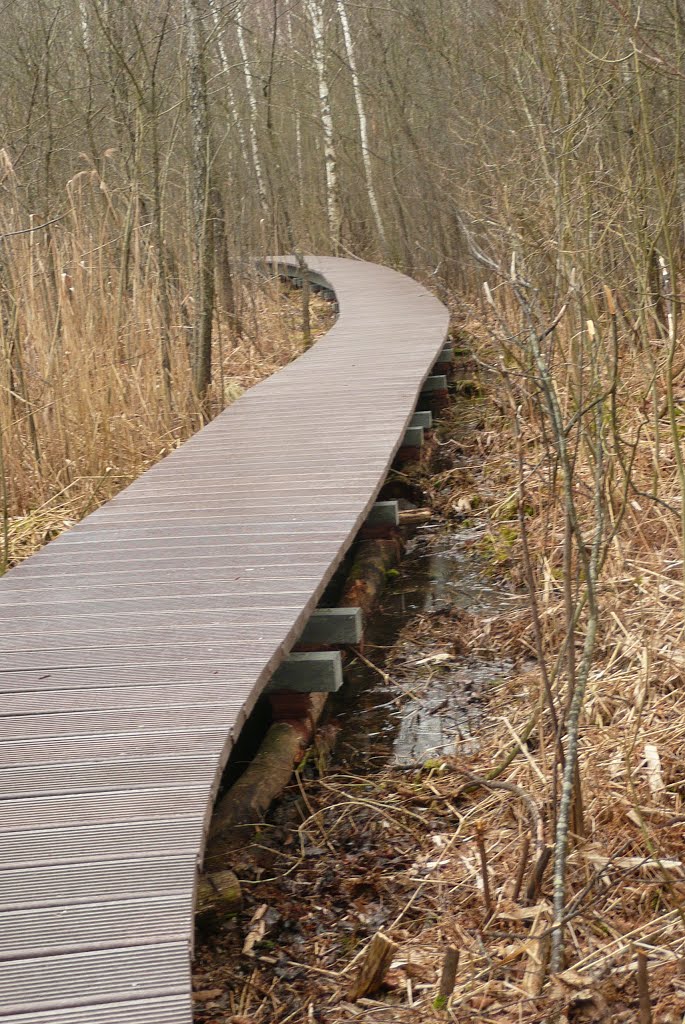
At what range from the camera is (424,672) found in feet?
13.0

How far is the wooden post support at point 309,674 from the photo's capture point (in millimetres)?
3252

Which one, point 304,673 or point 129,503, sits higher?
point 129,503

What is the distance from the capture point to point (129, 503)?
14.3ft

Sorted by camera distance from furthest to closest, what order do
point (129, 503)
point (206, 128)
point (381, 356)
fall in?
point (381, 356) < point (206, 128) < point (129, 503)

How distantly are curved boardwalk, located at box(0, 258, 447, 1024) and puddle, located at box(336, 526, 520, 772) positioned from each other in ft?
1.82

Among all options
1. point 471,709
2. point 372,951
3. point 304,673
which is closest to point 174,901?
point 372,951

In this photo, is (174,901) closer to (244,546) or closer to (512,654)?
(244,546)

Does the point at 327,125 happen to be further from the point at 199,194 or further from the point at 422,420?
the point at 422,420

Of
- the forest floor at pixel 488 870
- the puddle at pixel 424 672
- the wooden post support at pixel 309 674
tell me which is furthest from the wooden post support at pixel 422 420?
the wooden post support at pixel 309 674

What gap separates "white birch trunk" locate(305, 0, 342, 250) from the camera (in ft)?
46.0

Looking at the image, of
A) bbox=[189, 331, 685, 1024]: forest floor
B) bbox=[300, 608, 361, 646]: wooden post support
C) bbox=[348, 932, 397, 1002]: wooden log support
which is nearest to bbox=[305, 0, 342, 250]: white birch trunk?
bbox=[300, 608, 361, 646]: wooden post support

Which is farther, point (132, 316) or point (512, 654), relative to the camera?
point (132, 316)

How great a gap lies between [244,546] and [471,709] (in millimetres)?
886

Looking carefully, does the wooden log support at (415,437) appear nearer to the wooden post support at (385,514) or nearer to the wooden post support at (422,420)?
the wooden post support at (422,420)
